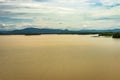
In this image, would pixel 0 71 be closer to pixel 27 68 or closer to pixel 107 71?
pixel 27 68

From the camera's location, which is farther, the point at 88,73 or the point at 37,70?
the point at 37,70

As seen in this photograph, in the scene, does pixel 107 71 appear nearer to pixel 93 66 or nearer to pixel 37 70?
pixel 93 66

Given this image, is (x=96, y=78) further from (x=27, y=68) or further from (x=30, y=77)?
(x=27, y=68)

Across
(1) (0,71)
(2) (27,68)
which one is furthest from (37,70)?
(1) (0,71)

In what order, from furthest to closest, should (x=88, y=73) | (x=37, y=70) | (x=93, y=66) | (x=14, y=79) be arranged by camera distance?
(x=93, y=66) < (x=37, y=70) < (x=88, y=73) < (x=14, y=79)

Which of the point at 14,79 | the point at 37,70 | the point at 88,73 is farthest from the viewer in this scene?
the point at 37,70

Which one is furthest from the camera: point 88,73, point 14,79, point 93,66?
point 93,66

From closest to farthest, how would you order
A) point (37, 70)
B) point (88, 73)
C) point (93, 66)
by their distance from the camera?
1. point (88, 73)
2. point (37, 70)
3. point (93, 66)

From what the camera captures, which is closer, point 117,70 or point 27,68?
point 117,70

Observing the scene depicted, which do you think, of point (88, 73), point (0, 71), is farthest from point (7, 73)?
point (88, 73)
